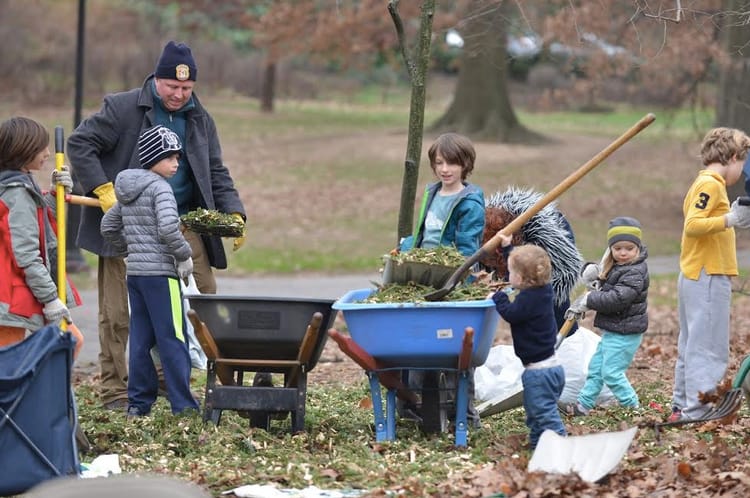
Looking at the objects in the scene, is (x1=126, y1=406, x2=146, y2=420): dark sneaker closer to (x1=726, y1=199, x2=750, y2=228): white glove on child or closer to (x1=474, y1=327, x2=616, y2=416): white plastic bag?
(x1=474, y1=327, x2=616, y2=416): white plastic bag

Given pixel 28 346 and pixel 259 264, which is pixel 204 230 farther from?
pixel 259 264

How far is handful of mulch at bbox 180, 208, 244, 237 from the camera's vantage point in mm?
7609

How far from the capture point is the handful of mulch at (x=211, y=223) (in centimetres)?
761

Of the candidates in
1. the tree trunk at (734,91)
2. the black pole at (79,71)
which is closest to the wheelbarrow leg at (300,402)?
the tree trunk at (734,91)

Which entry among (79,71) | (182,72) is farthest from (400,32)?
(79,71)

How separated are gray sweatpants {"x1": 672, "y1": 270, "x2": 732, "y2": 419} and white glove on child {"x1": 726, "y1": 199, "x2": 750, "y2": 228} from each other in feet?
1.54

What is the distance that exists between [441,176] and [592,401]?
1.78m

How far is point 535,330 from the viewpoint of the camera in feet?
21.3

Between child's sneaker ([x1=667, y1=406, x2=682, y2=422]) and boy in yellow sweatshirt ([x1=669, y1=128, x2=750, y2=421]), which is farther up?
boy in yellow sweatshirt ([x1=669, y1=128, x2=750, y2=421])

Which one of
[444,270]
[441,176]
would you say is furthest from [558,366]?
[441,176]

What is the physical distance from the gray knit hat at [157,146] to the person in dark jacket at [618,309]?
2.60m

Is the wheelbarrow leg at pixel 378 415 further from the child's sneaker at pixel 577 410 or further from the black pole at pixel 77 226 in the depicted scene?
the black pole at pixel 77 226

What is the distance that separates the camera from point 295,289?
50.8 feet

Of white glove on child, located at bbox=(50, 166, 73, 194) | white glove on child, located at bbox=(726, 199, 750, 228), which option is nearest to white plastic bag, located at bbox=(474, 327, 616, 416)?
white glove on child, located at bbox=(726, 199, 750, 228)
